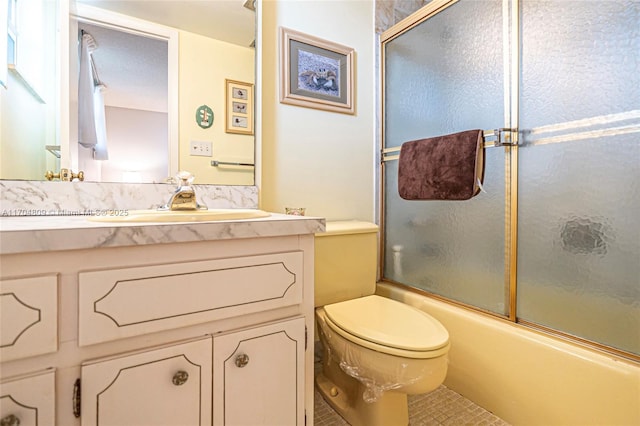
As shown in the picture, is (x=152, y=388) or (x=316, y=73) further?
(x=316, y=73)

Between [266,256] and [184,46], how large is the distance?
95 centimetres

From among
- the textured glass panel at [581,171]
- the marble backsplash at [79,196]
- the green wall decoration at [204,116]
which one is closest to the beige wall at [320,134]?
the green wall decoration at [204,116]

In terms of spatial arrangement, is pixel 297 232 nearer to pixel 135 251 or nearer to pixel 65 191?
pixel 135 251

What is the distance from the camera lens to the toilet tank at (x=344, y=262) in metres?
1.33

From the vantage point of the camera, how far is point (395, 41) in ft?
5.73

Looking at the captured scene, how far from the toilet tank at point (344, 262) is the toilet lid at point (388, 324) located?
84 millimetres

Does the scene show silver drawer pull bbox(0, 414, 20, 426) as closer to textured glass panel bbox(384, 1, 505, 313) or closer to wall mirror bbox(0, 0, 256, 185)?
wall mirror bbox(0, 0, 256, 185)

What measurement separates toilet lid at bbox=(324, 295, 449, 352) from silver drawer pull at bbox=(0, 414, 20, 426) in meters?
0.81

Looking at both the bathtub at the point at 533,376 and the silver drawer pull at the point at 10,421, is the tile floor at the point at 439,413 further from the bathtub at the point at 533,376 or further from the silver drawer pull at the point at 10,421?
the silver drawer pull at the point at 10,421

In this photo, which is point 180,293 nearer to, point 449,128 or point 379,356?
point 379,356

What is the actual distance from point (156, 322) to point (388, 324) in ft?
2.50

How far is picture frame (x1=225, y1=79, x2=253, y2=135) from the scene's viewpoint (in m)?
1.32

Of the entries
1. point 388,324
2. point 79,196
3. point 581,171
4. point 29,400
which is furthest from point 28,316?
point 581,171

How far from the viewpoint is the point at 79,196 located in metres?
1.03
